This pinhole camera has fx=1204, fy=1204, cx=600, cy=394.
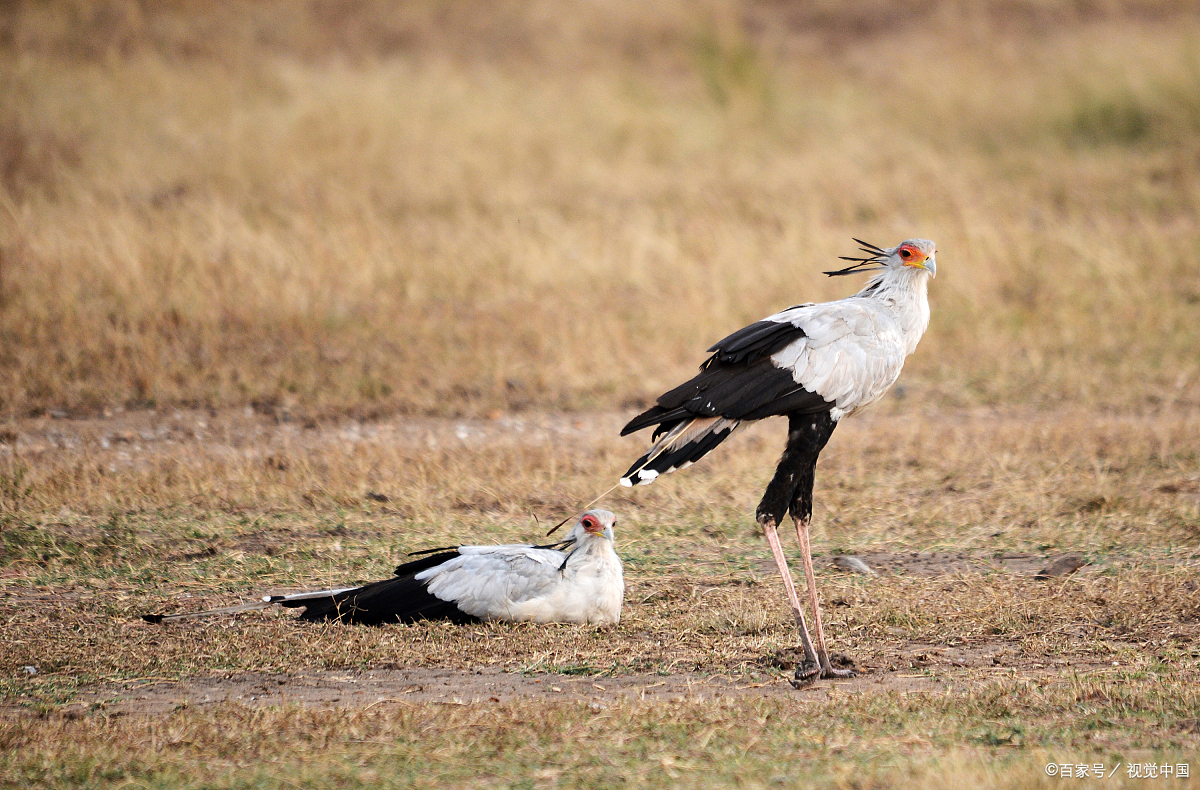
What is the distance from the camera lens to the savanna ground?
3.73 meters

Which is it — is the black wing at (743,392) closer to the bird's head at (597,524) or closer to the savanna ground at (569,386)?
the bird's head at (597,524)

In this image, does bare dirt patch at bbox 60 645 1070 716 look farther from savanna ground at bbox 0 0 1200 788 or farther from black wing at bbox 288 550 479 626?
black wing at bbox 288 550 479 626

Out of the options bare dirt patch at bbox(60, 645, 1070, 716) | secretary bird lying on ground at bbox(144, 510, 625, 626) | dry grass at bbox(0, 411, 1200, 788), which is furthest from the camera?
secretary bird lying on ground at bbox(144, 510, 625, 626)

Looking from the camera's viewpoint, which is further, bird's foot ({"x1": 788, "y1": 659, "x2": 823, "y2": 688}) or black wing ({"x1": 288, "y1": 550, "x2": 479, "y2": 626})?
black wing ({"x1": 288, "y1": 550, "x2": 479, "y2": 626})

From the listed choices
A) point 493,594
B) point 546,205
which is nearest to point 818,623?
point 493,594

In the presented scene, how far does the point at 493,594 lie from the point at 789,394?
1368 millimetres

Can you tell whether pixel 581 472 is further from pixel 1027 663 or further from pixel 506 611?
pixel 1027 663

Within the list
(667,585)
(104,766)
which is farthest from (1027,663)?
(104,766)

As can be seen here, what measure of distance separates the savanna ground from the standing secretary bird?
0.63 metres

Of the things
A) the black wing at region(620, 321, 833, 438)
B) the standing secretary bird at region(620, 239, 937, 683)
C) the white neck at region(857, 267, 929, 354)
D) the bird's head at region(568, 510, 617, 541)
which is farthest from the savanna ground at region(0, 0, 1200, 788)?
the white neck at region(857, 267, 929, 354)

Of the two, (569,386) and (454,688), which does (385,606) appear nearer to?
(454,688)

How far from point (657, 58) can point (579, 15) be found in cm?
254

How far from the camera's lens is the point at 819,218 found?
1188 cm

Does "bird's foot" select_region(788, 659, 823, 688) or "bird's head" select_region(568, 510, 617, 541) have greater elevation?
"bird's head" select_region(568, 510, 617, 541)
